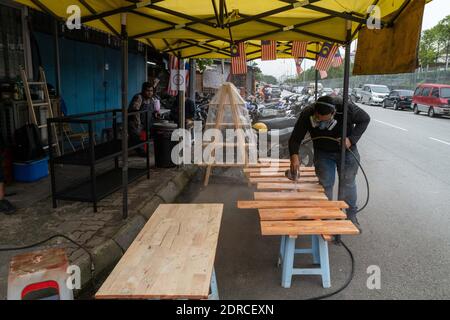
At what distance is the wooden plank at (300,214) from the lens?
3.64 meters

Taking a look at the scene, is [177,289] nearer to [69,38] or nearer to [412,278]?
[412,278]

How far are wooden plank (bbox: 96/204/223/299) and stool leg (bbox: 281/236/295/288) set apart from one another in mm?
733

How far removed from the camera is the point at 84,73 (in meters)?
9.20

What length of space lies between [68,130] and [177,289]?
6.59 m

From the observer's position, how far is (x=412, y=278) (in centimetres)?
392

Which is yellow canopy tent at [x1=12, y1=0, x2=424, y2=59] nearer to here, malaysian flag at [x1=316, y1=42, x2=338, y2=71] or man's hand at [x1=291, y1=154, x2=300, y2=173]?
malaysian flag at [x1=316, y1=42, x2=338, y2=71]

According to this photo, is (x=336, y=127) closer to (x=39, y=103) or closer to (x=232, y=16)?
(x=232, y=16)

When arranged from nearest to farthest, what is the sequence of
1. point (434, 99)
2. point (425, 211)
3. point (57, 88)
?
point (425, 211) → point (57, 88) → point (434, 99)

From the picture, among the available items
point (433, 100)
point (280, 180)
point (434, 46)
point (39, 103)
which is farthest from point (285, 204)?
point (434, 46)

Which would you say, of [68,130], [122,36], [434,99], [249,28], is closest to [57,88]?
[68,130]

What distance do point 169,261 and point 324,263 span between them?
175cm

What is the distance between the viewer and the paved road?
12.2 feet

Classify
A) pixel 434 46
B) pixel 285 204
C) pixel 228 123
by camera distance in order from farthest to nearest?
1. pixel 434 46
2. pixel 228 123
3. pixel 285 204

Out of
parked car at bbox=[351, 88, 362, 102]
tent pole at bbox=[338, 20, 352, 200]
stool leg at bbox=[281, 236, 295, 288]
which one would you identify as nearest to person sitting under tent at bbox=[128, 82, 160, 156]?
tent pole at bbox=[338, 20, 352, 200]
